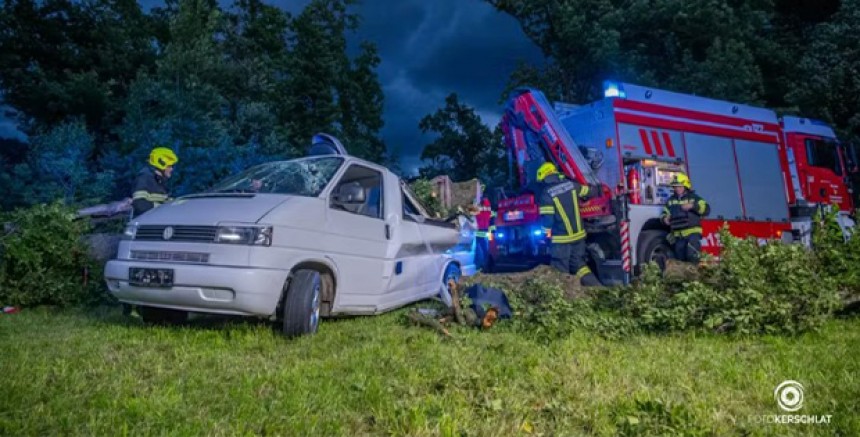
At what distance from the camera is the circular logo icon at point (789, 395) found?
2572mm

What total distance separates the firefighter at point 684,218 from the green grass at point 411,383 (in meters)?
3.99

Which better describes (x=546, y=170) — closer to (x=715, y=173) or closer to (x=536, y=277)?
(x=536, y=277)

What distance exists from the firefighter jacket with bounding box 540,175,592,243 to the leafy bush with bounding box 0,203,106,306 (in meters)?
6.61

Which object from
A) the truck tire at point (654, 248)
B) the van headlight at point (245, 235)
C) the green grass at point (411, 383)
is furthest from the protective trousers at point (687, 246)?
the van headlight at point (245, 235)

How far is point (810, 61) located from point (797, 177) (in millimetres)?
8987

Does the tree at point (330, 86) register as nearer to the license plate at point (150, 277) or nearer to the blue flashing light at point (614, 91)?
the blue flashing light at point (614, 91)

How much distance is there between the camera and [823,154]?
11.9m

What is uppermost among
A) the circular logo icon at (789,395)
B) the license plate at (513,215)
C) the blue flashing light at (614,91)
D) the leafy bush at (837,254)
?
the blue flashing light at (614,91)

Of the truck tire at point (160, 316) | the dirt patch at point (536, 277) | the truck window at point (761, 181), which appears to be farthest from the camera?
the truck window at point (761, 181)

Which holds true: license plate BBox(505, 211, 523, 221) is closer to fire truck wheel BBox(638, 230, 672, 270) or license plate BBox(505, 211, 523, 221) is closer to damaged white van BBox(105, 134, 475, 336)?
fire truck wheel BBox(638, 230, 672, 270)

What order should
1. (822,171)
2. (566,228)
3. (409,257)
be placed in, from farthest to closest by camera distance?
(822,171)
(566,228)
(409,257)

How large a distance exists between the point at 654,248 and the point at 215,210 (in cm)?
715

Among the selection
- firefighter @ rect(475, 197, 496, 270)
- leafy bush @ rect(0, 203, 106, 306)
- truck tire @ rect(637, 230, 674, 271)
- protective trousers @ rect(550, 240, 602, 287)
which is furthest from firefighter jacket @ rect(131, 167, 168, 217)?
truck tire @ rect(637, 230, 674, 271)

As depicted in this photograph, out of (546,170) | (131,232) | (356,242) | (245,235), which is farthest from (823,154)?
(131,232)
